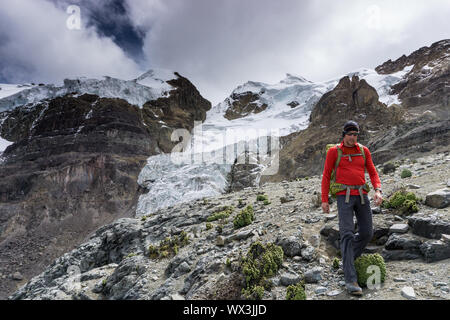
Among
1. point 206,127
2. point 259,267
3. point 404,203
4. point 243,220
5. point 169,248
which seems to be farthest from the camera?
point 206,127

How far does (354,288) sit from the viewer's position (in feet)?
15.2

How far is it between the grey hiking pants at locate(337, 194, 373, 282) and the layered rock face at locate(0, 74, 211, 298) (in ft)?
200

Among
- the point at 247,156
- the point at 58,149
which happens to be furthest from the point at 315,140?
the point at 58,149

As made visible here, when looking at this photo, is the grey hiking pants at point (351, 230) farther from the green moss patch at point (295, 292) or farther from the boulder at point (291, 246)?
the boulder at point (291, 246)

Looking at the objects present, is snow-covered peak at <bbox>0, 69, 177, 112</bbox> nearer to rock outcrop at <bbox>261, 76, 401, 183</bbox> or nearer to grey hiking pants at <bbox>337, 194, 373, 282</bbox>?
rock outcrop at <bbox>261, 76, 401, 183</bbox>

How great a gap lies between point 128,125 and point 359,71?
126m

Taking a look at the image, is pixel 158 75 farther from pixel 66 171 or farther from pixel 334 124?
pixel 334 124

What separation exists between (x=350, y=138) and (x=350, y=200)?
50.4 inches

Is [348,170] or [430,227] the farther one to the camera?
[430,227]

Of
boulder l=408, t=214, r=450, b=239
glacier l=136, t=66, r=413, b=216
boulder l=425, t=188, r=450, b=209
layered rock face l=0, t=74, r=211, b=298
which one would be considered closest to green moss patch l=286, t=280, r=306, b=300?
boulder l=408, t=214, r=450, b=239

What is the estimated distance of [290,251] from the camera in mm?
6879

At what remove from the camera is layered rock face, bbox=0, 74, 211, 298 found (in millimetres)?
59156

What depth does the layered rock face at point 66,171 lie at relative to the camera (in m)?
59.2

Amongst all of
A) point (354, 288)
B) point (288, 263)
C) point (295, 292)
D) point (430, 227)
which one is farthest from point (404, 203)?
point (295, 292)
